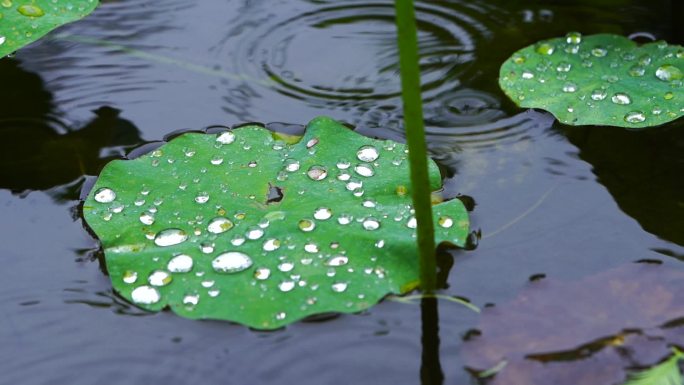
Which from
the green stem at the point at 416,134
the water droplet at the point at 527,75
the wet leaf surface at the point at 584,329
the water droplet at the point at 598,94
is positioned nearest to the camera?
the green stem at the point at 416,134

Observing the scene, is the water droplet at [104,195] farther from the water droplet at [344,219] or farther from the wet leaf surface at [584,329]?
the wet leaf surface at [584,329]

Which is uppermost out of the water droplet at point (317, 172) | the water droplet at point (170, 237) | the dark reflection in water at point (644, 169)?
the water droplet at point (317, 172)

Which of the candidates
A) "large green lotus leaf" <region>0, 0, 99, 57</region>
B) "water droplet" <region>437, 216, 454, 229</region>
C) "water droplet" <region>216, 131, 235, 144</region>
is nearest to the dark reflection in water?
"water droplet" <region>437, 216, 454, 229</region>

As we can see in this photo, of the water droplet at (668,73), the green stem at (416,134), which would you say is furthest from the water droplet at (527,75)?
the green stem at (416,134)

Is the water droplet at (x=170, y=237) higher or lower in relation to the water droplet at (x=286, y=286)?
higher

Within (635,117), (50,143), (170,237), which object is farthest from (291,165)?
(635,117)
